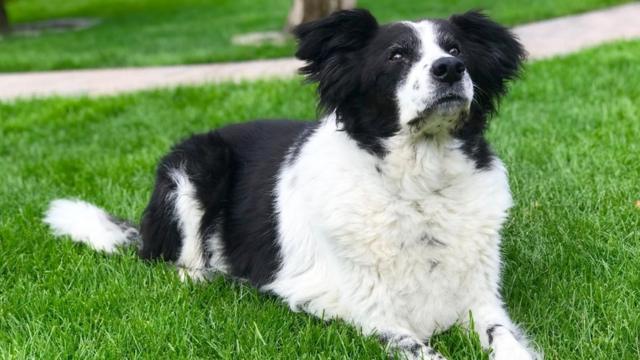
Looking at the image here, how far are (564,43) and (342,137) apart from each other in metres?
7.55

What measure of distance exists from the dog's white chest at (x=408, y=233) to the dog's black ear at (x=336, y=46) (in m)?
0.21

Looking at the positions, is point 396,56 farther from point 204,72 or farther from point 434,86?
point 204,72

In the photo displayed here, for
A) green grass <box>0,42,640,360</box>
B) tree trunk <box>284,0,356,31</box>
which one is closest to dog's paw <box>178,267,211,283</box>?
green grass <box>0,42,640,360</box>

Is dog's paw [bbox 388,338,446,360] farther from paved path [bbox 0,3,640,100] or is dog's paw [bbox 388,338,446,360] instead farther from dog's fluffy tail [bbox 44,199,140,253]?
paved path [bbox 0,3,640,100]

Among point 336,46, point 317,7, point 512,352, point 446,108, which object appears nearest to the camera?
point 512,352

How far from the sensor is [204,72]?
9.57 meters

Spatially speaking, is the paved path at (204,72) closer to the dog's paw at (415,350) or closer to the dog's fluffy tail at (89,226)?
the dog's fluffy tail at (89,226)

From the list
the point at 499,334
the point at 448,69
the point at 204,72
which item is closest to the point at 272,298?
the point at 499,334

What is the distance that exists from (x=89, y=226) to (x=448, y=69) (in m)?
2.08

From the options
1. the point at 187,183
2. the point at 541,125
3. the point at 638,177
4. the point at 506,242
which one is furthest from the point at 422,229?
the point at 541,125

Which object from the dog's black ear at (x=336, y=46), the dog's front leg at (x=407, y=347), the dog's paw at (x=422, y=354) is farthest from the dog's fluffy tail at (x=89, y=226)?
the dog's paw at (x=422, y=354)

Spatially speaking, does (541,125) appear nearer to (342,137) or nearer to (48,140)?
(342,137)

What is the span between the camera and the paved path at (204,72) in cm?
877

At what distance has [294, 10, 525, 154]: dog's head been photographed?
9.00 ft
